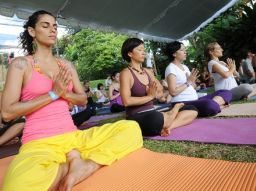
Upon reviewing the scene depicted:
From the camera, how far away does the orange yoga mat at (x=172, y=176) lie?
1.55 m

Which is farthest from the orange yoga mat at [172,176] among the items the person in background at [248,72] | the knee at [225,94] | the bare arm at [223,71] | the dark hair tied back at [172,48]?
the person in background at [248,72]

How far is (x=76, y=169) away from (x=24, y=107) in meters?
0.52

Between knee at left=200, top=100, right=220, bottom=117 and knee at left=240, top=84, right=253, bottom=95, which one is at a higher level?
knee at left=240, top=84, right=253, bottom=95

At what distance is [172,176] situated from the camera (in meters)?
1.73

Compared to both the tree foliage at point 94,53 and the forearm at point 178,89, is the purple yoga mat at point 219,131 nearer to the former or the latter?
the forearm at point 178,89

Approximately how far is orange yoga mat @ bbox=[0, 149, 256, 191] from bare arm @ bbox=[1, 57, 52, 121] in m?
0.58

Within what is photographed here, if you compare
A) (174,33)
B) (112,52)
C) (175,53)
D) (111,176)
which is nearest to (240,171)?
(111,176)

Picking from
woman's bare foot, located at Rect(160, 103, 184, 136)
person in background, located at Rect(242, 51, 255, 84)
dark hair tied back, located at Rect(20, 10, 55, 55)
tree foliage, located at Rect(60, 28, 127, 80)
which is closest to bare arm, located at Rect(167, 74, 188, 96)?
woman's bare foot, located at Rect(160, 103, 184, 136)

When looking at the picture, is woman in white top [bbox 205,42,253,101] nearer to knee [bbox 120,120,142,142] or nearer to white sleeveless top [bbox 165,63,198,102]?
white sleeveless top [bbox 165,63,198,102]

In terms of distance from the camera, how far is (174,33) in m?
11.6

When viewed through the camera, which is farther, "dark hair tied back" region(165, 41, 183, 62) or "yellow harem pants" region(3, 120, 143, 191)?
"dark hair tied back" region(165, 41, 183, 62)

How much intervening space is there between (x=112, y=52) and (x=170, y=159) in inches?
826

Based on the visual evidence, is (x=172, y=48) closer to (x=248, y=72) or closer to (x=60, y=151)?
(x=60, y=151)

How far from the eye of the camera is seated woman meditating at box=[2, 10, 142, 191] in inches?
70.9
